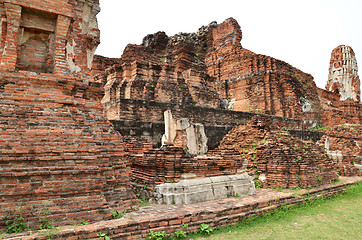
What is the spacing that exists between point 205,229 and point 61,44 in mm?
4284

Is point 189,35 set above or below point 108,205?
above

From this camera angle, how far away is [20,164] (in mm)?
3635

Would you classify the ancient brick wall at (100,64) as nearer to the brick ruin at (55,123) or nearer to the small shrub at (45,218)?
the brick ruin at (55,123)

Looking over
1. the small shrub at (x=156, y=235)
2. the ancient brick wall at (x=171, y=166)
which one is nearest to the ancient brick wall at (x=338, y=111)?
the ancient brick wall at (x=171, y=166)

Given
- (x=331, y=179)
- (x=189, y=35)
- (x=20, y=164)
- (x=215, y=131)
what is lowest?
(x=331, y=179)

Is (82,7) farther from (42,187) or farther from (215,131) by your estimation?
(215,131)

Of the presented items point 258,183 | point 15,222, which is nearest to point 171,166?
point 15,222

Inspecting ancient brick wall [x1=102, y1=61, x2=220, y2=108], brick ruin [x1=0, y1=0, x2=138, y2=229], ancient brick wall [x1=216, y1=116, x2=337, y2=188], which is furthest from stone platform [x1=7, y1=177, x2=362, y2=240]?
ancient brick wall [x1=102, y1=61, x2=220, y2=108]

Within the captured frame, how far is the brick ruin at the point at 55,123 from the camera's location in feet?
11.9

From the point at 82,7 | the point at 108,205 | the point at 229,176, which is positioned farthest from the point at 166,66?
the point at 108,205

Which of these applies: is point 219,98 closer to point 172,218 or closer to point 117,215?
point 172,218

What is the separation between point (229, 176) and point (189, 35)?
60.7 feet

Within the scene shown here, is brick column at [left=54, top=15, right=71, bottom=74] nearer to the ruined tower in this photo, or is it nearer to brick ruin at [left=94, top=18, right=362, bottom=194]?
brick ruin at [left=94, top=18, right=362, bottom=194]

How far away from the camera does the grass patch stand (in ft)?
13.9
